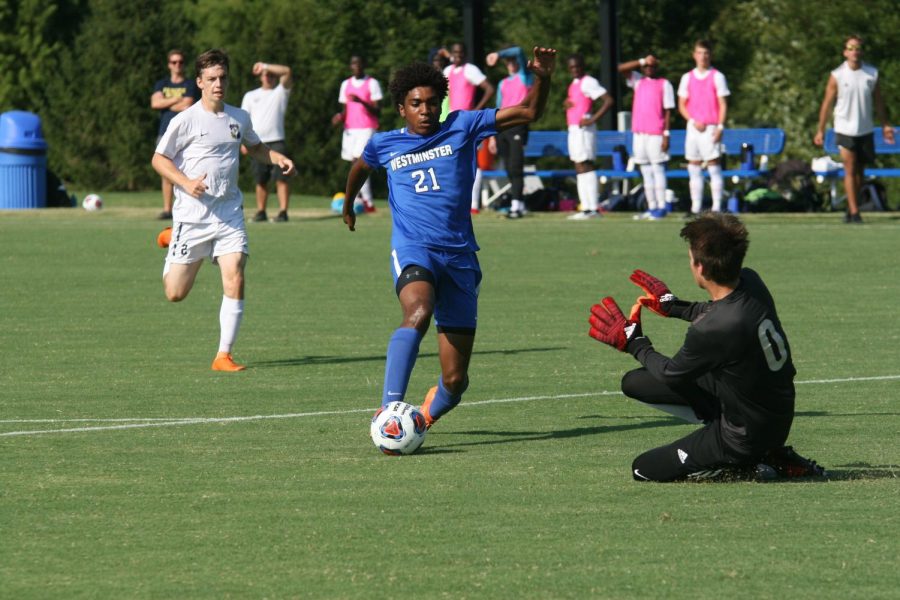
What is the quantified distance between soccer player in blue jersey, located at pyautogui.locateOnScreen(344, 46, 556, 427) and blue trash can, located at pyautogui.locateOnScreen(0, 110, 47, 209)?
848 inches

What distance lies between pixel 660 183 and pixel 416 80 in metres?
17.3

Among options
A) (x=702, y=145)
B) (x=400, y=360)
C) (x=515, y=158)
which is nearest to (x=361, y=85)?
(x=515, y=158)

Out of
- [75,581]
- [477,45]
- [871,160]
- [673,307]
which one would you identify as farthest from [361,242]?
[75,581]

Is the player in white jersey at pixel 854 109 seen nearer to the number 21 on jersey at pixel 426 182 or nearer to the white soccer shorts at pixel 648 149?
the white soccer shorts at pixel 648 149

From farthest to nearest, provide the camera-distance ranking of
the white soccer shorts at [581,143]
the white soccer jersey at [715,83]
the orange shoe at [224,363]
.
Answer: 1. the white soccer shorts at [581,143]
2. the white soccer jersey at [715,83]
3. the orange shoe at [224,363]

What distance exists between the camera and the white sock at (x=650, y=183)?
26.0 m

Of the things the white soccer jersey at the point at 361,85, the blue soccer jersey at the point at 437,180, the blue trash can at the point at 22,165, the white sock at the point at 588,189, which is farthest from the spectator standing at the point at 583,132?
the blue soccer jersey at the point at 437,180

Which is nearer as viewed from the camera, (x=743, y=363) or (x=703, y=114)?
(x=743, y=363)

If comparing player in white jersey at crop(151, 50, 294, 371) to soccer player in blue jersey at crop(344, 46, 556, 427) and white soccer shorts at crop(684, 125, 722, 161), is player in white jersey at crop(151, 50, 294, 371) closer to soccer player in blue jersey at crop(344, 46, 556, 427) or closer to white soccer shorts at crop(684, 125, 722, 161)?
soccer player in blue jersey at crop(344, 46, 556, 427)

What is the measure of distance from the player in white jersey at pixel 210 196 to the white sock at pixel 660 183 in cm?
1404

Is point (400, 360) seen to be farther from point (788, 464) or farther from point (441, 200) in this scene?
point (788, 464)

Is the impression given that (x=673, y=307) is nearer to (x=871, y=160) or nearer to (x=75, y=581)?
(x=75, y=581)

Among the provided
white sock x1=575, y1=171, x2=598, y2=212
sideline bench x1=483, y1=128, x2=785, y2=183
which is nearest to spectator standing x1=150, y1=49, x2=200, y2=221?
white sock x1=575, y1=171, x2=598, y2=212

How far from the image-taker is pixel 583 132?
26.7 meters
